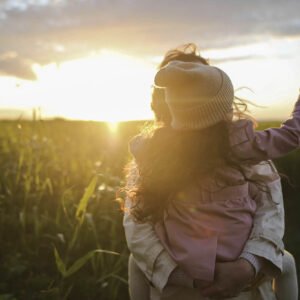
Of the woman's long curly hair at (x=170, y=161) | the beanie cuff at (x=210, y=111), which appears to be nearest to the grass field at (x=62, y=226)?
the woman's long curly hair at (x=170, y=161)

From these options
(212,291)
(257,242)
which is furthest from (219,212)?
(212,291)

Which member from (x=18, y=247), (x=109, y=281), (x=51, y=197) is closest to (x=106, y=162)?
(x=51, y=197)

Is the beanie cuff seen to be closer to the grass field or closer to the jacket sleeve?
the jacket sleeve

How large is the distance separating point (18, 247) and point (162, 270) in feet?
6.10

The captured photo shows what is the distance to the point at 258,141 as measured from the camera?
7.16 ft

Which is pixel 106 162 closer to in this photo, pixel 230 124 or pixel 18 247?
pixel 18 247

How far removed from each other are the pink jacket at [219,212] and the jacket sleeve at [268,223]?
0.12 ft

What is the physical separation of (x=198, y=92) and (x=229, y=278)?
691mm

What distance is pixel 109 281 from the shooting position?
3.46 meters

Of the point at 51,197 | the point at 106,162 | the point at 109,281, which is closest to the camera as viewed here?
the point at 109,281

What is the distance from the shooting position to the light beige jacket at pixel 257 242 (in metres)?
2.19

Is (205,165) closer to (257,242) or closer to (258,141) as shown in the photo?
(258,141)

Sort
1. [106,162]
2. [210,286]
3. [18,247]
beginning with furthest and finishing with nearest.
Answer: [106,162] → [18,247] → [210,286]

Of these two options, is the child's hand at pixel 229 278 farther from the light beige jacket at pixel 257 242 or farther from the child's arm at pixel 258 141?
the child's arm at pixel 258 141
